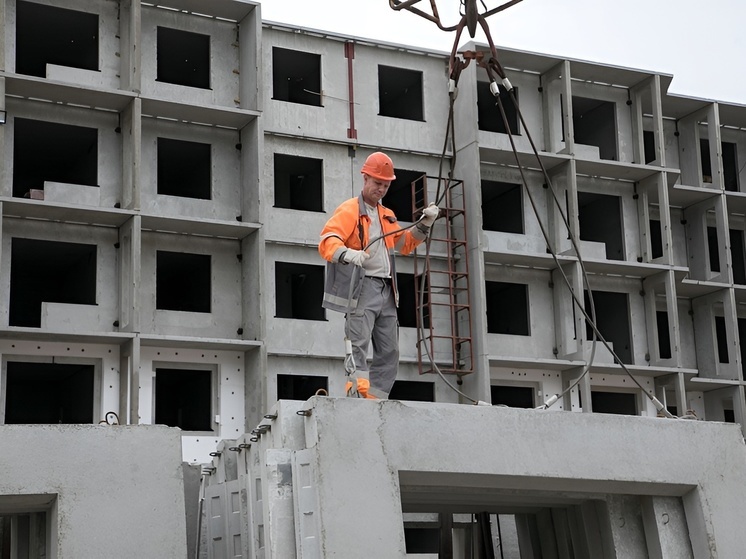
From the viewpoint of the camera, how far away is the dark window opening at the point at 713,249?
31.1 m

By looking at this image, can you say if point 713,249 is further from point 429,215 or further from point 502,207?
point 429,215

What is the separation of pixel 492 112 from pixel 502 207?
2.46 m

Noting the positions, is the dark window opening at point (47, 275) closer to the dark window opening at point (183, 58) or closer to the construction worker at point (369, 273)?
the dark window opening at point (183, 58)

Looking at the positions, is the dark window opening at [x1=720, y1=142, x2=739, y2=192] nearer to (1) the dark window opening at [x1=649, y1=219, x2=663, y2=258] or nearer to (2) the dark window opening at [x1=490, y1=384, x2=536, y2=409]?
(1) the dark window opening at [x1=649, y1=219, x2=663, y2=258]

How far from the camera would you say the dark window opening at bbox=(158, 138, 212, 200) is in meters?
25.0

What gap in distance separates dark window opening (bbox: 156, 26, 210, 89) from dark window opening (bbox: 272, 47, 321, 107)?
1.58m

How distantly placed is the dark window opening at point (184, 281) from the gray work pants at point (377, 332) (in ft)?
47.6

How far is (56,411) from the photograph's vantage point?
1152 inches

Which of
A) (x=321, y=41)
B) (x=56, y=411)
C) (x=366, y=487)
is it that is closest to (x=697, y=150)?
(x=321, y=41)

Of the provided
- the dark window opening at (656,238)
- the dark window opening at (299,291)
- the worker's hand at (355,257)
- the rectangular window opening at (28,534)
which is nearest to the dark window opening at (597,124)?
the dark window opening at (656,238)

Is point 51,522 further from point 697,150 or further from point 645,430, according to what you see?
point 697,150

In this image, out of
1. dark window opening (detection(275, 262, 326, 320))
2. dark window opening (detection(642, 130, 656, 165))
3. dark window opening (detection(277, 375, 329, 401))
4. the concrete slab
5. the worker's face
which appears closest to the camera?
the concrete slab

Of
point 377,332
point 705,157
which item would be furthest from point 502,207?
point 377,332

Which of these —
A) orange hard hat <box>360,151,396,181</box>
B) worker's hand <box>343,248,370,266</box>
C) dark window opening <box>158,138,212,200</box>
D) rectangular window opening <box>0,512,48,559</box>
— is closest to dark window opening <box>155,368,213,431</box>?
dark window opening <box>158,138,212,200</box>
